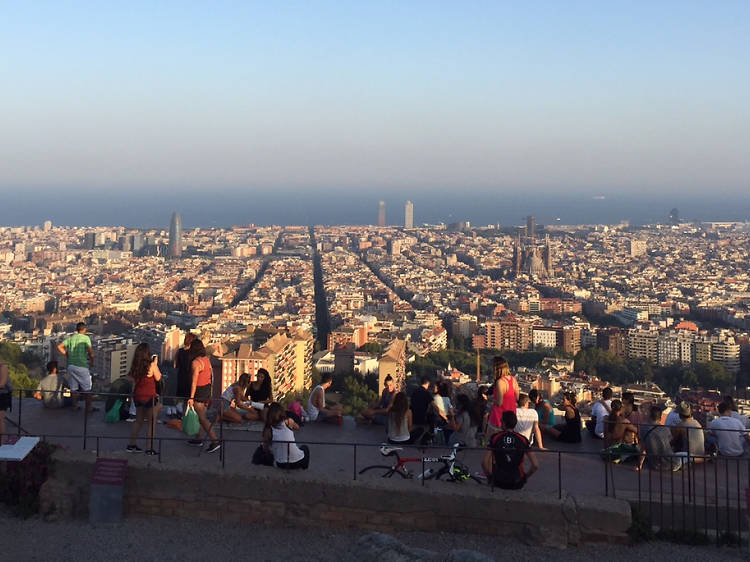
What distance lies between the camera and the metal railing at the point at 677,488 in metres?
3.99

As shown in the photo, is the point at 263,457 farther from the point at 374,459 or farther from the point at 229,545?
the point at 374,459

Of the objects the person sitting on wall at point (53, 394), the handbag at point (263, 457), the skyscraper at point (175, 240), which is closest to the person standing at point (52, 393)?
the person sitting on wall at point (53, 394)

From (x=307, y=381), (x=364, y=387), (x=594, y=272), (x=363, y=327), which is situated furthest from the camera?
(x=594, y=272)

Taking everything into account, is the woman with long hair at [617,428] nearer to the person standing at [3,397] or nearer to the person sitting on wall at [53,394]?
the person standing at [3,397]

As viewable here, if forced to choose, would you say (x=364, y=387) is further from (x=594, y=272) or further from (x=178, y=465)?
(x=594, y=272)

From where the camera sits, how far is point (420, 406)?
17.3 ft

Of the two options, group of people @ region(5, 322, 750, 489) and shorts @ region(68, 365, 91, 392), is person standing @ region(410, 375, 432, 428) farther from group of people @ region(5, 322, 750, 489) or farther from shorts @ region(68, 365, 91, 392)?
shorts @ region(68, 365, 91, 392)

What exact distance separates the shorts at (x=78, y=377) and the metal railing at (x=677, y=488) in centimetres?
94

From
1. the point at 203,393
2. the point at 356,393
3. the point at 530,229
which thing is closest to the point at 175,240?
the point at 530,229

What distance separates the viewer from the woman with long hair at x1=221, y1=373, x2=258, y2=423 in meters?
5.37

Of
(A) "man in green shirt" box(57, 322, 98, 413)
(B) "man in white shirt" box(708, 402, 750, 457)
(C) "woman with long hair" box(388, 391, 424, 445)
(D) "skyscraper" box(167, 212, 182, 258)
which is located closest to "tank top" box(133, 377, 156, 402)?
(A) "man in green shirt" box(57, 322, 98, 413)

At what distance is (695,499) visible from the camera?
13.5 ft

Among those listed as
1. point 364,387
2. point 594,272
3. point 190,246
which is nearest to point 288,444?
point 364,387

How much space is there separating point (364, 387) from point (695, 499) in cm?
1094
